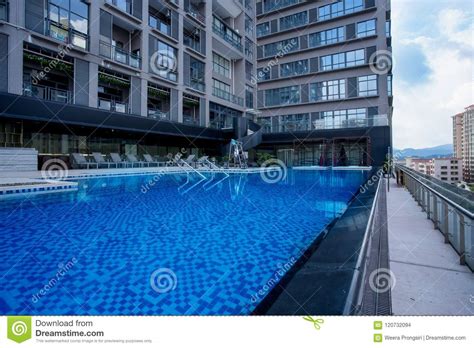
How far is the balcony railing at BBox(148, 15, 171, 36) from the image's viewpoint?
19859 millimetres

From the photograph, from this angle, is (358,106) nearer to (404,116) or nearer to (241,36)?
(241,36)

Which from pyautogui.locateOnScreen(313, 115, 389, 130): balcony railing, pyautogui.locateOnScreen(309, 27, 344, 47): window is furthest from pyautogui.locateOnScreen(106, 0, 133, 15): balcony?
pyautogui.locateOnScreen(309, 27, 344, 47): window

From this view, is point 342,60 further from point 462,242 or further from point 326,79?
point 462,242

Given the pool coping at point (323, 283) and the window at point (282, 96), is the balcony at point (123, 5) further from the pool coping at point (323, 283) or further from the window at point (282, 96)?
the pool coping at point (323, 283)

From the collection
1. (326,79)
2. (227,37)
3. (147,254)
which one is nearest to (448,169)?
(147,254)

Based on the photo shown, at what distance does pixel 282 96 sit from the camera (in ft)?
110

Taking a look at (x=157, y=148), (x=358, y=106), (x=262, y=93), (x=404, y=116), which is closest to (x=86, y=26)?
(x=157, y=148)

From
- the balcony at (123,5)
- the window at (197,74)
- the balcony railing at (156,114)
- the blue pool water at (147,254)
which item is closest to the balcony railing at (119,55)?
the balcony at (123,5)

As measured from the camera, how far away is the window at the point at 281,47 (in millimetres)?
32844

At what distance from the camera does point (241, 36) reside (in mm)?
30891

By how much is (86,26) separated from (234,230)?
16459 mm

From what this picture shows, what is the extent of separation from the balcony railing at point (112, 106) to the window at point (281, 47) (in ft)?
74.0

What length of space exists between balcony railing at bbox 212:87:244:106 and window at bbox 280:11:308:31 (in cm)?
1097

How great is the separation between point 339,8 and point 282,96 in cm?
1074
